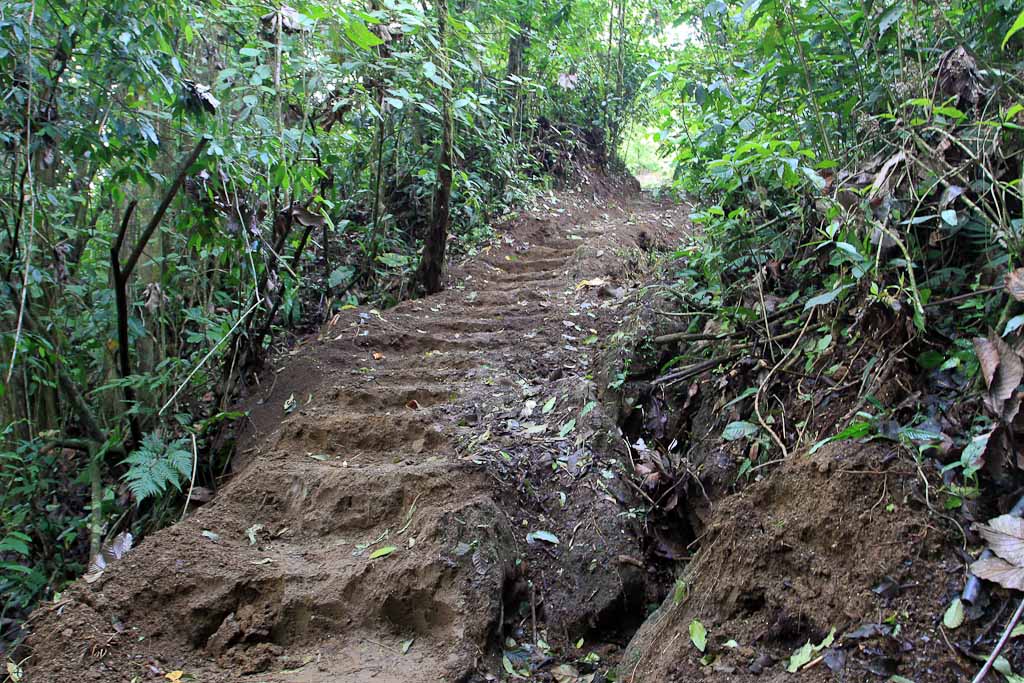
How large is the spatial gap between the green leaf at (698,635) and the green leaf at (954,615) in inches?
26.9

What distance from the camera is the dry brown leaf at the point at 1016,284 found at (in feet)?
6.78

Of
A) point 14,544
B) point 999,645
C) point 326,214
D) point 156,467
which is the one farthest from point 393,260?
point 999,645

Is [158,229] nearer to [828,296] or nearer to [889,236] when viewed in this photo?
[828,296]

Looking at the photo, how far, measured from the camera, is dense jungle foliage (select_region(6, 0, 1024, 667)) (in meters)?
2.55

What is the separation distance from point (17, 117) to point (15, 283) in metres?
1.21

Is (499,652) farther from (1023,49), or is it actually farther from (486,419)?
(1023,49)

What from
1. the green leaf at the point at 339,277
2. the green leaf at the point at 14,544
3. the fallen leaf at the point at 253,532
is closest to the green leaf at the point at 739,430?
the fallen leaf at the point at 253,532

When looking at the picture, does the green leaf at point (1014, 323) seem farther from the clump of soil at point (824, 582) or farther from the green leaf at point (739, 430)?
the green leaf at point (739, 430)

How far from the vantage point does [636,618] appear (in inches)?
115

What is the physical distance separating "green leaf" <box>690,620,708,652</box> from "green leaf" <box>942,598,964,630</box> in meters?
0.68

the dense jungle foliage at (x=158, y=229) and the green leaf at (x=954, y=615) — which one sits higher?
the dense jungle foliage at (x=158, y=229)

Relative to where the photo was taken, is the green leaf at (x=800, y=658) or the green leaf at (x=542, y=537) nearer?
the green leaf at (x=800, y=658)

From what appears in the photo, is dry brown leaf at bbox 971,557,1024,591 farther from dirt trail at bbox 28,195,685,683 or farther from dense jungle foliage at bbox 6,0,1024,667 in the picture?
dirt trail at bbox 28,195,685,683

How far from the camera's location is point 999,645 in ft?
5.63
